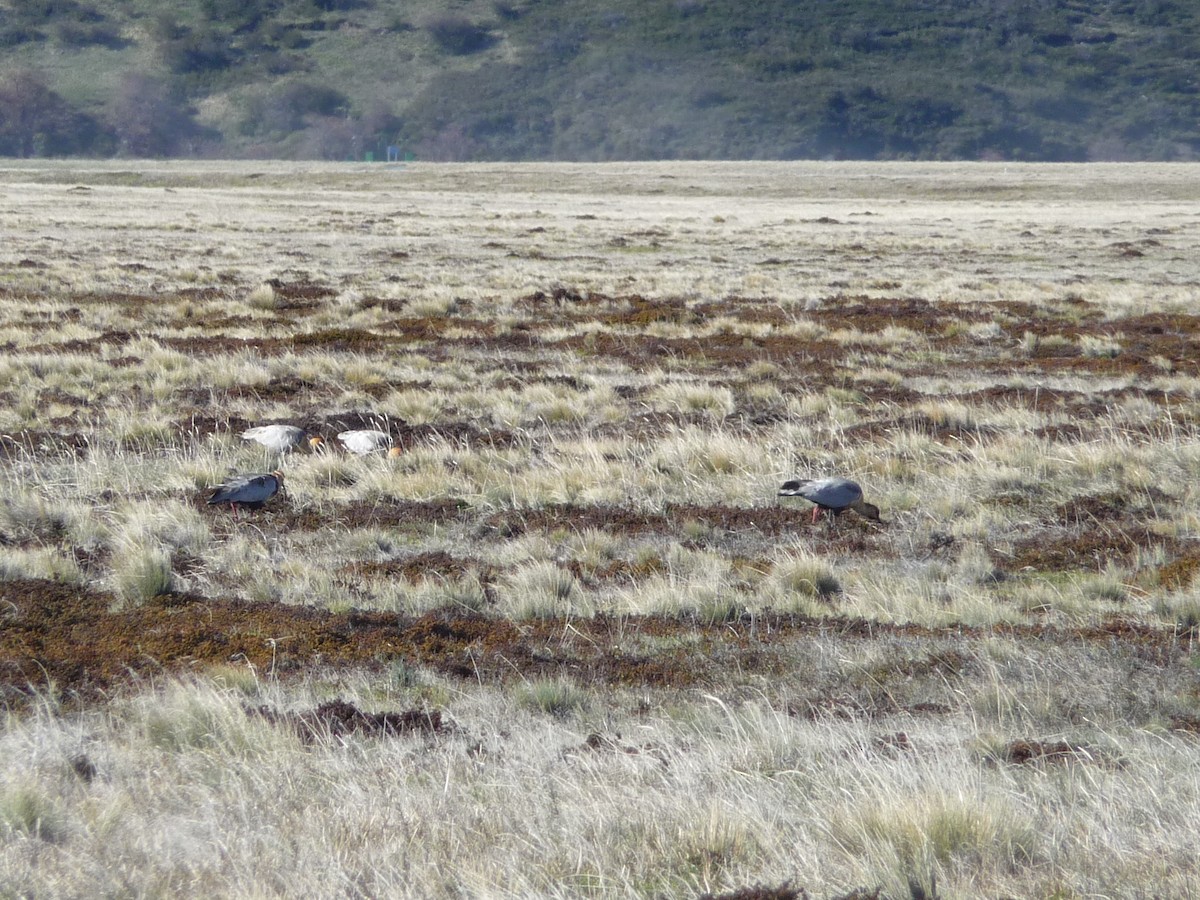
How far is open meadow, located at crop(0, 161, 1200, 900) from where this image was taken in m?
3.07

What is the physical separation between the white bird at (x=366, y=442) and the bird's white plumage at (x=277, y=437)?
1.15 feet

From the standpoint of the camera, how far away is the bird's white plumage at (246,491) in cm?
688

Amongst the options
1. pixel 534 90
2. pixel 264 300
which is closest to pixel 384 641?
pixel 264 300

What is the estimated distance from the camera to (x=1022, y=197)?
65.4m

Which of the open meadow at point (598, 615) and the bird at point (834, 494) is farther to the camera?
the bird at point (834, 494)

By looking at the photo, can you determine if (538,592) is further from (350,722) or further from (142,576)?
(142,576)

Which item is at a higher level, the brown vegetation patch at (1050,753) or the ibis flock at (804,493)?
the brown vegetation patch at (1050,753)

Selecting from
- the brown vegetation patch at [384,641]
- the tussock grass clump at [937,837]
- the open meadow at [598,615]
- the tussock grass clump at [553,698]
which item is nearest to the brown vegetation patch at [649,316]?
the open meadow at [598,615]

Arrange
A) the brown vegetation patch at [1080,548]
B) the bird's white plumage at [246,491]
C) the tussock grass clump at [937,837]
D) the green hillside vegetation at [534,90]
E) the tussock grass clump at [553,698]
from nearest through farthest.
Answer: the tussock grass clump at [937,837] < the tussock grass clump at [553,698] < the brown vegetation patch at [1080,548] < the bird's white plumage at [246,491] < the green hillside vegetation at [534,90]

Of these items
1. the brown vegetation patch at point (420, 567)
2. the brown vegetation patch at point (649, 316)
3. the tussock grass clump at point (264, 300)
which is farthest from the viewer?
the tussock grass clump at point (264, 300)

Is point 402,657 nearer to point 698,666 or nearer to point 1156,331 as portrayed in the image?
point 698,666

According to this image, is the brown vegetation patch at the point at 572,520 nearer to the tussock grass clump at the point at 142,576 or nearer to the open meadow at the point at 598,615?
the open meadow at the point at 598,615

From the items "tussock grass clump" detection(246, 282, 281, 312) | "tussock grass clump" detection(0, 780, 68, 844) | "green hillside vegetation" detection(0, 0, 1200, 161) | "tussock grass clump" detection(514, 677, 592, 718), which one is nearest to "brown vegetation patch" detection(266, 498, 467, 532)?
"tussock grass clump" detection(514, 677, 592, 718)

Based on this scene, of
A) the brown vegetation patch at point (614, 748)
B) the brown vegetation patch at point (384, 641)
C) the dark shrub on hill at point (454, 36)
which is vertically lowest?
the brown vegetation patch at point (384, 641)
